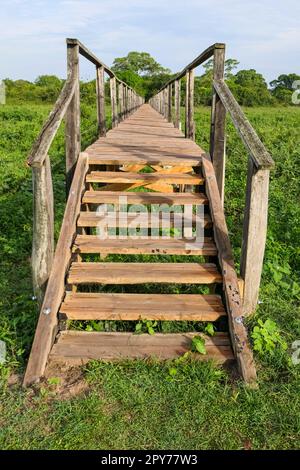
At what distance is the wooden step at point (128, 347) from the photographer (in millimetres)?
2939

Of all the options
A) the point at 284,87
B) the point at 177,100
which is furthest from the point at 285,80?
the point at 177,100

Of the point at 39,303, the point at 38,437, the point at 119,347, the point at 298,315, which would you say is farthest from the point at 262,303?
the point at 38,437

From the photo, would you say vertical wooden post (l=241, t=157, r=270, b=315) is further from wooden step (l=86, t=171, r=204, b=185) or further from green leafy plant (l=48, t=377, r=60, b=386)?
green leafy plant (l=48, t=377, r=60, b=386)

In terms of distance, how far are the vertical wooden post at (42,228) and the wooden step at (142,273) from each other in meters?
0.24

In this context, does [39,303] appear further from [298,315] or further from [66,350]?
[298,315]

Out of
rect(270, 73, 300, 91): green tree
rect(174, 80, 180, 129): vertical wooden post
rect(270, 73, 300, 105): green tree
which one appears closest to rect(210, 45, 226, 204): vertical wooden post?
rect(174, 80, 180, 129): vertical wooden post

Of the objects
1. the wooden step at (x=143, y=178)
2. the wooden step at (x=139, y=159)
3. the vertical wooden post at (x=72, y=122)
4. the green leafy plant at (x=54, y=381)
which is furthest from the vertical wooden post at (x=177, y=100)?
the green leafy plant at (x=54, y=381)

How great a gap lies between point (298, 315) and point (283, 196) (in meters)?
3.71

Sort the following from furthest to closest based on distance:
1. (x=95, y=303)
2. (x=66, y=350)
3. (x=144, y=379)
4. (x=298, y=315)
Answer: (x=298, y=315) < (x=95, y=303) < (x=66, y=350) < (x=144, y=379)

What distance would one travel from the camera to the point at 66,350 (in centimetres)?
298

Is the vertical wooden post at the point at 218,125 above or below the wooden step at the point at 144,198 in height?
above

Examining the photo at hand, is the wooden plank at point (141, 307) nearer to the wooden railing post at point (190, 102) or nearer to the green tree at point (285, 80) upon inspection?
the wooden railing post at point (190, 102)

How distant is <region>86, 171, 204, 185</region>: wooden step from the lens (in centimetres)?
427

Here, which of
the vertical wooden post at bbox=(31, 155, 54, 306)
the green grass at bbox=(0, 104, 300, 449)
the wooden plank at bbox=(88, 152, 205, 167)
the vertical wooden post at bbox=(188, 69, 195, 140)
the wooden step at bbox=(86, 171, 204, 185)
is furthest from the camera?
the vertical wooden post at bbox=(188, 69, 195, 140)
